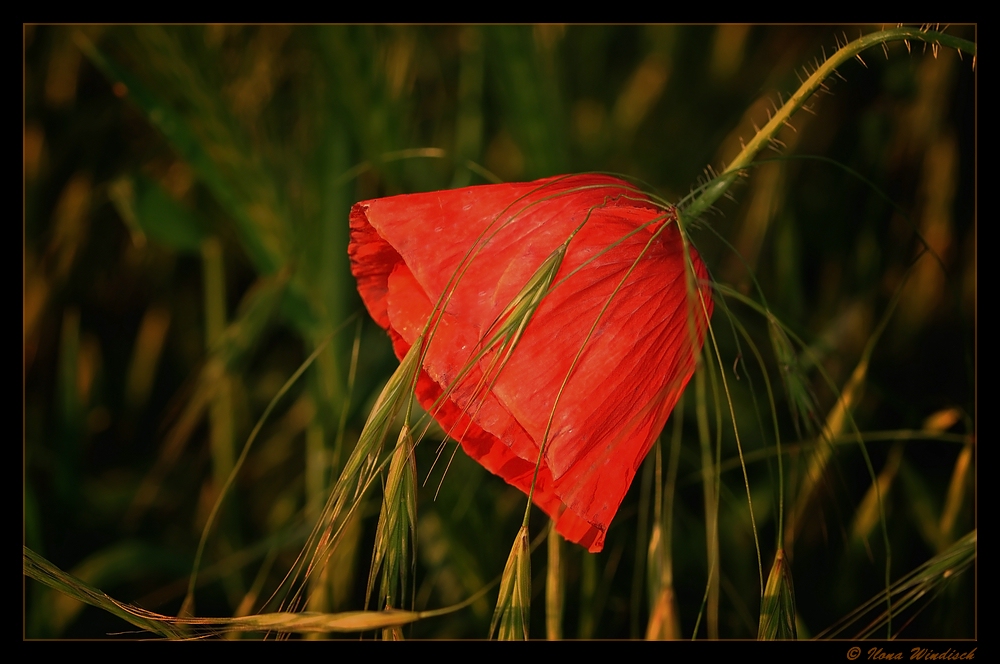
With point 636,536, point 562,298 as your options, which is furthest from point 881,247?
point 562,298

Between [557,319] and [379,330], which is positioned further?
[379,330]

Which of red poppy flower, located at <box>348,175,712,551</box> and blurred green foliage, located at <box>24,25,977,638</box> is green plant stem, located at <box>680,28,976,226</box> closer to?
red poppy flower, located at <box>348,175,712,551</box>

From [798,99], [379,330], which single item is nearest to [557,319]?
[798,99]

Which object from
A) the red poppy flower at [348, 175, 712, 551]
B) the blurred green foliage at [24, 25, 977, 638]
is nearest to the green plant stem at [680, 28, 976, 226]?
the red poppy flower at [348, 175, 712, 551]

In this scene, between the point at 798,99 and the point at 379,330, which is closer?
the point at 798,99

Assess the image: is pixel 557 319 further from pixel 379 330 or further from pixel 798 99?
pixel 379 330

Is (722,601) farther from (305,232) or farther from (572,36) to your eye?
(572,36)
